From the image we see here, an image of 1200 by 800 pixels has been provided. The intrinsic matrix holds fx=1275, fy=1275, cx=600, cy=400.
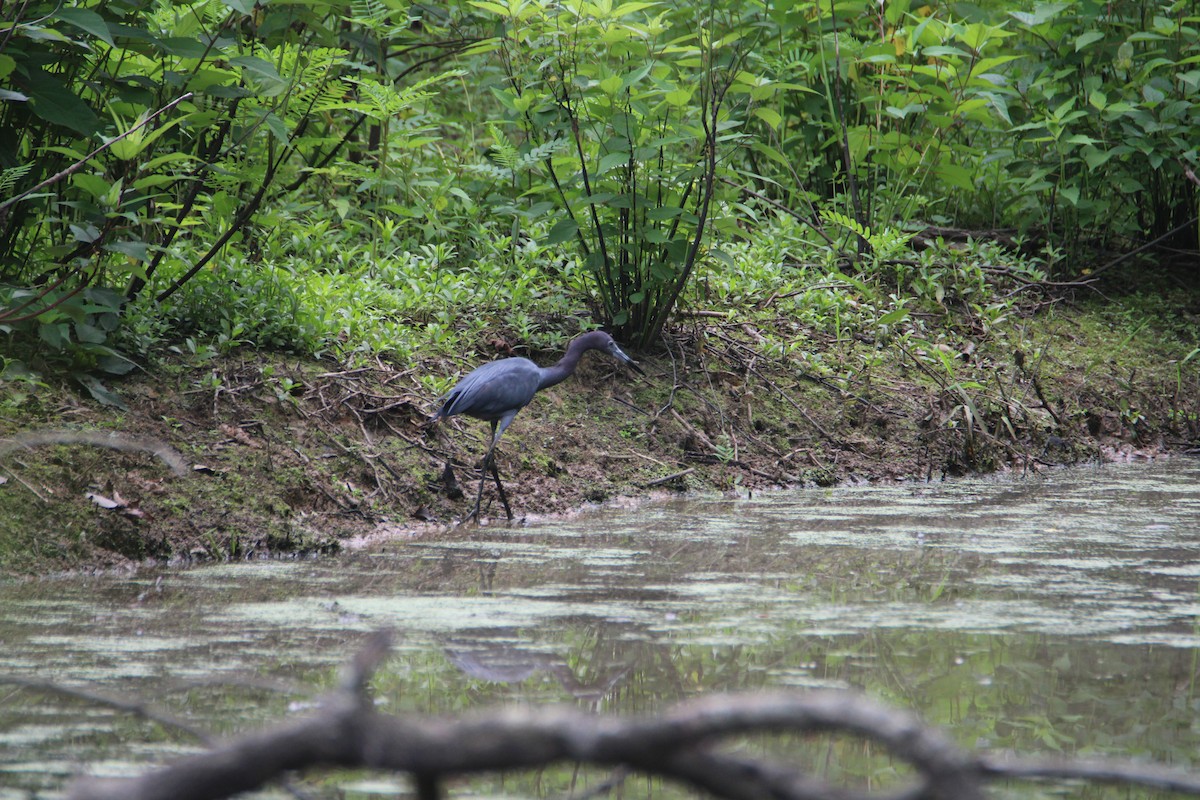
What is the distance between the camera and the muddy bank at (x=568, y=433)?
371cm

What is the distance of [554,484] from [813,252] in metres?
2.75

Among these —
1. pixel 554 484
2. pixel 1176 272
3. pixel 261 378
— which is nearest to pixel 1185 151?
pixel 1176 272

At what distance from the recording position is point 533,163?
17.3ft

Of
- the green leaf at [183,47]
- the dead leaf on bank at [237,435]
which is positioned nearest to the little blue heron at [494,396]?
the dead leaf on bank at [237,435]

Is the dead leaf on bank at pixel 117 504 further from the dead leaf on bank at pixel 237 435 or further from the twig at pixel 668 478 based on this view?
the twig at pixel 668 478

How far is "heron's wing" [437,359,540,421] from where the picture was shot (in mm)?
4258

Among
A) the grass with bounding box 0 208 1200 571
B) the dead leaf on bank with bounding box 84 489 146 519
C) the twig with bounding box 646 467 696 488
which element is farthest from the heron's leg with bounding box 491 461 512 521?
the dead leaf on bank with bounding box 84 489 146 519

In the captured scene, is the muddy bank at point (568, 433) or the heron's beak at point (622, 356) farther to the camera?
the heron's beak at point (622, 356)

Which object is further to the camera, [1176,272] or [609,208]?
[1176,272]

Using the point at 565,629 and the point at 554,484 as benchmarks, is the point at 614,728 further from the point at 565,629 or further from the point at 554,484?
the point at 554,484

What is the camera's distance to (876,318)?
6.40 meters

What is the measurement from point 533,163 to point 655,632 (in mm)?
2918

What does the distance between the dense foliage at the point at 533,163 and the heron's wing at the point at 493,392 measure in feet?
2.11

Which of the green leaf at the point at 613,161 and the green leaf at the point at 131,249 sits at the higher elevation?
the green leaf at the point at 613,161
